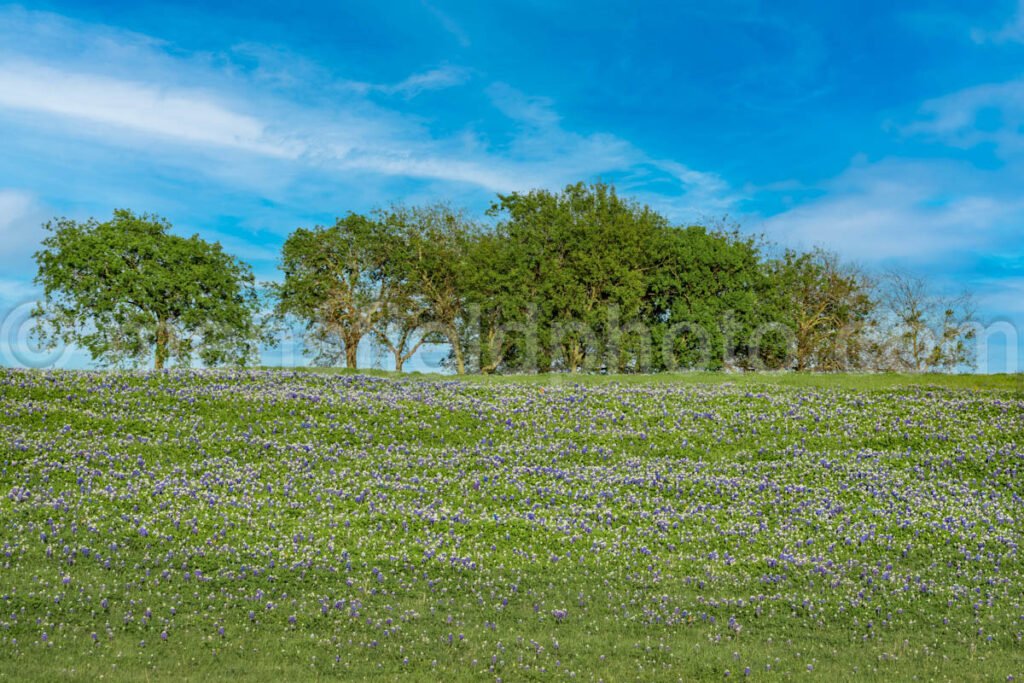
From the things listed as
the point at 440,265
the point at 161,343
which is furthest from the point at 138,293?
the point at 440,265

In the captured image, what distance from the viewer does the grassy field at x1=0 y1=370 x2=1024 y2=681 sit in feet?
35.0

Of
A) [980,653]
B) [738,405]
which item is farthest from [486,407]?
[980,653]

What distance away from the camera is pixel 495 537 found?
1461 centimetres

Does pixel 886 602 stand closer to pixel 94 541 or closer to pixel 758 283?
pixel 94 541

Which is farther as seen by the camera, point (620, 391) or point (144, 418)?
point (620, 391)

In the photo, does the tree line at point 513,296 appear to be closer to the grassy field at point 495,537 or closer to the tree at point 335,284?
the tree at point 335,284

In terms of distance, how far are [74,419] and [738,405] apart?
19665mm

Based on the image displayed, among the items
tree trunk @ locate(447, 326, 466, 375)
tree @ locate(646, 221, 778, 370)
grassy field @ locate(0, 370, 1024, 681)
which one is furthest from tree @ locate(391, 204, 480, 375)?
grassy field @ locate(0, 370, 1024, 681)

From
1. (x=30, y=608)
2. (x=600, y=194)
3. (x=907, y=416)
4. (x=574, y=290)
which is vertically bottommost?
(x=30, y=608)

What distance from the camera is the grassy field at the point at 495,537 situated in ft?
35.0

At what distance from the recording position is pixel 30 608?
36.8 feet

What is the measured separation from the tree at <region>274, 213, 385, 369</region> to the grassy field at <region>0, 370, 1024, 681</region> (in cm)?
3092

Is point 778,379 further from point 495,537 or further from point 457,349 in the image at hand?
point 457,349

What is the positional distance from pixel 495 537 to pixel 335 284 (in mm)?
44158
